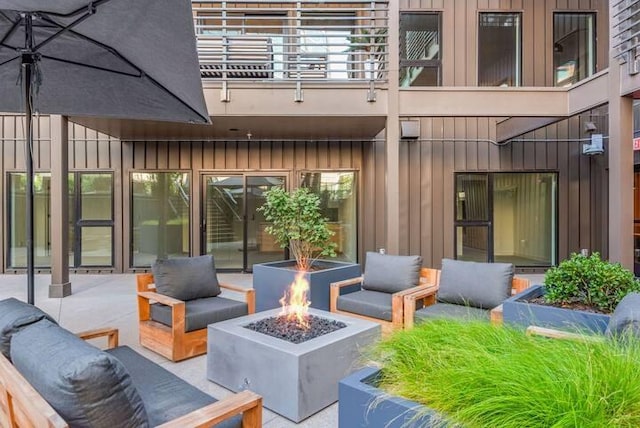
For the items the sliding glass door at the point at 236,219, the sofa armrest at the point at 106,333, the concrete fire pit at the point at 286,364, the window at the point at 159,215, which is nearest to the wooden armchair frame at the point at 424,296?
the concrete fire pit at the point at 286,364

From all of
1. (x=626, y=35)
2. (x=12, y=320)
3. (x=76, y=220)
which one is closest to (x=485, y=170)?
(x=626, y=35)

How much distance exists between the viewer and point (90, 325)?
4.46m

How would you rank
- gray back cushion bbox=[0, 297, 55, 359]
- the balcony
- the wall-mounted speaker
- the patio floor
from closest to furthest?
gray back cushion bbox=[0, 297, 55, 359] < the patio floor < the balcony < the wall-mounted speaker

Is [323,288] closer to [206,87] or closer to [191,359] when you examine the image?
[191,359]

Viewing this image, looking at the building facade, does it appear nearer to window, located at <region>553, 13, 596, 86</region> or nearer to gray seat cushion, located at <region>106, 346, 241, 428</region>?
window, located at <region>553, 13, 596, 86</region>

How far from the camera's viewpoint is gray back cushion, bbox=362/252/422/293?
4.24 meters

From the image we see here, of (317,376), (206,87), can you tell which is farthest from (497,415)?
(206,87)

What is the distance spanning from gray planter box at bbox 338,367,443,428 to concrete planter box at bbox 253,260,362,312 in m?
2.73

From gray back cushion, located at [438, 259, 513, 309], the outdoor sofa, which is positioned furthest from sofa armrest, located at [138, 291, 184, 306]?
gray back cushion, located at [438, 259, 513, 309]

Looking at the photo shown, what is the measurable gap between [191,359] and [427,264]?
17.8 feet

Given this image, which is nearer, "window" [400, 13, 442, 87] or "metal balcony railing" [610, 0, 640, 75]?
"metal balcony railing" [610, 0, 640, 75]

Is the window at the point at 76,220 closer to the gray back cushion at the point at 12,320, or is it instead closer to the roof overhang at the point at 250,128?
the roof overhang at the point at 250,128

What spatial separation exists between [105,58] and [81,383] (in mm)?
2615

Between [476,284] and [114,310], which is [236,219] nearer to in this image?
[114,310]
